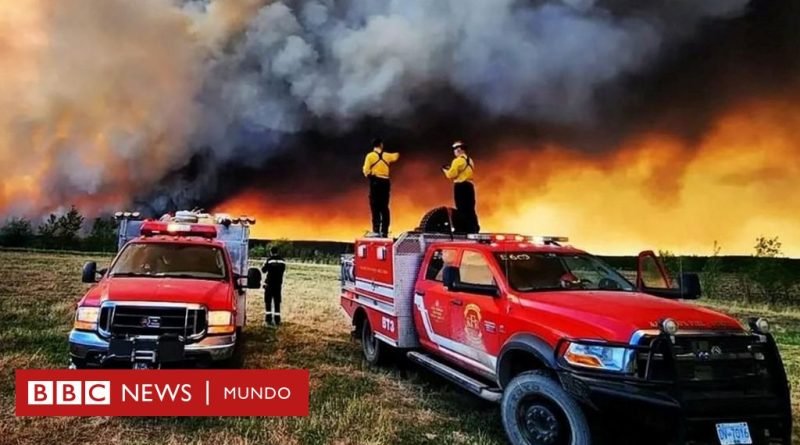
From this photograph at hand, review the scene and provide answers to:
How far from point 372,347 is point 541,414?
3.06 m

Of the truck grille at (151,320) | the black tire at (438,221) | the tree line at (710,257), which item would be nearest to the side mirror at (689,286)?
the black tire at (438,221)

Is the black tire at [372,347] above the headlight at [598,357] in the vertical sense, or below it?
below

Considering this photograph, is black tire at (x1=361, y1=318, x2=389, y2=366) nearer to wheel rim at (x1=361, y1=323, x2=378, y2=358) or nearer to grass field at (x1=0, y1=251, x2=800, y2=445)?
wheel rim at (x1=361, y1=323, x2=378, y2=358)

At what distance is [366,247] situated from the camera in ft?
20.6

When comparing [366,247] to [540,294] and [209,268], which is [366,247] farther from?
[540,294]

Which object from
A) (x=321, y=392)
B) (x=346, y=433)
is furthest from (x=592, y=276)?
(x=321, y=392)

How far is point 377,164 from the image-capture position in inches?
294

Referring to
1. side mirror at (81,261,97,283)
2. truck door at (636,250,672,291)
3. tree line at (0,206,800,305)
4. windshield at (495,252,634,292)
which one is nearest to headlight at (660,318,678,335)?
windshield at (495,252,634,292)

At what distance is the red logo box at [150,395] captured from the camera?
4316 mm

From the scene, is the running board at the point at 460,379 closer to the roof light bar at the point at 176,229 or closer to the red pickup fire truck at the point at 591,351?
the red pickup fire truck at the point at 591,351

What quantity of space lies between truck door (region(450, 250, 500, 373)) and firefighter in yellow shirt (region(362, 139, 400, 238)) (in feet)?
9.27

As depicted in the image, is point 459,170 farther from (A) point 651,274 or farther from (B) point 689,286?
(B) point 689,286

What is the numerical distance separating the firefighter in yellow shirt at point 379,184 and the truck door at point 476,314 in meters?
2.83

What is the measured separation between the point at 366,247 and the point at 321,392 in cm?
178
